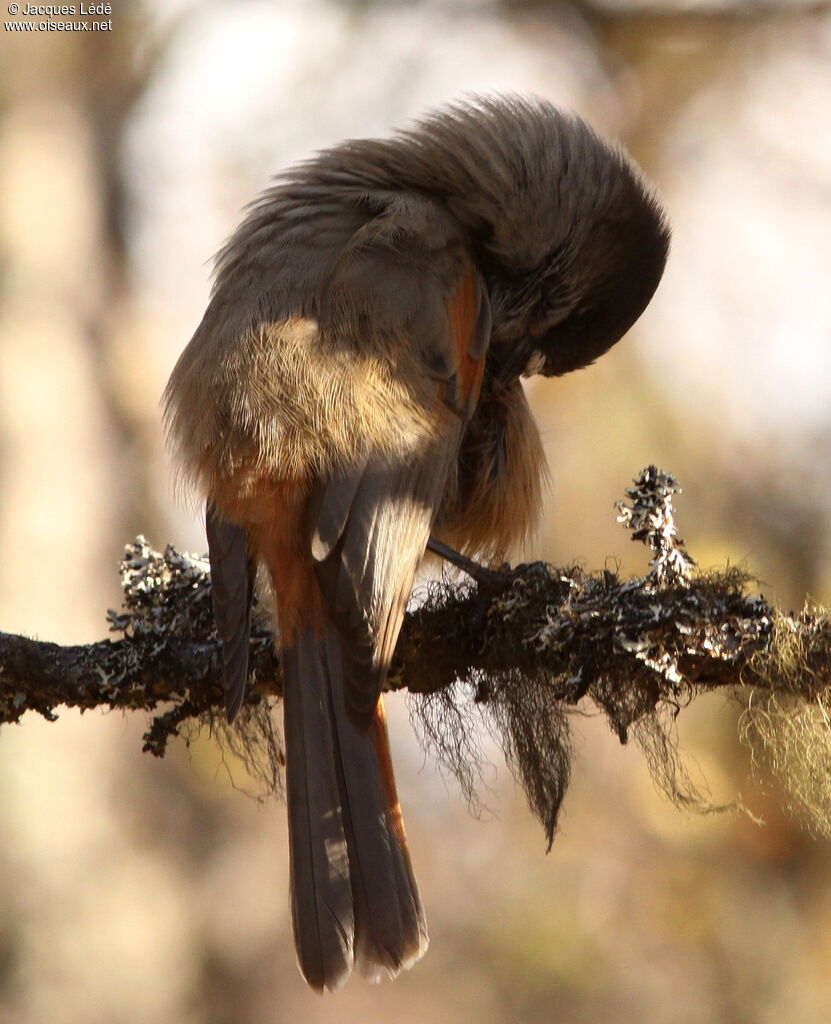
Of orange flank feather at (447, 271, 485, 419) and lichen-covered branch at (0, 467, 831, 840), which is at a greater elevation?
orange flank feather at (447, 271, 485, 419)

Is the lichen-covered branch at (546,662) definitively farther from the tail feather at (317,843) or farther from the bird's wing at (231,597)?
the tail feather at (317,843)

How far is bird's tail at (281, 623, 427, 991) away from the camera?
2.79 metres

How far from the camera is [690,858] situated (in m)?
7.36

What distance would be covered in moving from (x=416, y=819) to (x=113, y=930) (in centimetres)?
194

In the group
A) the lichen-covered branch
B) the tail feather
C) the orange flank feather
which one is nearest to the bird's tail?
the tail feather

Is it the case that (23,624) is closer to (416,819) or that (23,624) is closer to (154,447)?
(154,447)

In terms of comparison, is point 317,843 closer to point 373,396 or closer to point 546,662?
point 546,662

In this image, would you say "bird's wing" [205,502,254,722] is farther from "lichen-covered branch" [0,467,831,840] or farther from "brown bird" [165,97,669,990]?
"lichen-covered branch" [0,467,831,840]

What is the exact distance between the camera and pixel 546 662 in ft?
9.21

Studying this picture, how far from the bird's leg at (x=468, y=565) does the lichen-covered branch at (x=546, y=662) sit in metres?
0.03

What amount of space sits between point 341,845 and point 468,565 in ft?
2.53

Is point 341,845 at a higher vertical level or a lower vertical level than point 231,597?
A: lower

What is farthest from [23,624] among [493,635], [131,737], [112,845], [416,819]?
[493,635]

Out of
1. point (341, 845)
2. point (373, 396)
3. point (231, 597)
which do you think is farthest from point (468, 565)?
point (341, 845)
